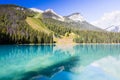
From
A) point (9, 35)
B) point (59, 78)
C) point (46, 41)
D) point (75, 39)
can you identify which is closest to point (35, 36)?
point (46, 41)

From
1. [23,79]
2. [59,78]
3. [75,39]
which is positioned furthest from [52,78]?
[75,39]

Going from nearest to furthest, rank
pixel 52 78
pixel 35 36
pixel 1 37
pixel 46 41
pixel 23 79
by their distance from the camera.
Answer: pixel 23 79 → pixel 52 78 → pixel 1 37 → pixel 35 36 → pixel 46 41

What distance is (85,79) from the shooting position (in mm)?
25594

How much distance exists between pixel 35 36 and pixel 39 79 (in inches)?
4807

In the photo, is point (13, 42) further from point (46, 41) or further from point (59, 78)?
point (59, 78)

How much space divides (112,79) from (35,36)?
397 ft

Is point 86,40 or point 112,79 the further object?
point 86,40

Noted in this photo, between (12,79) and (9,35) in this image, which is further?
(9,35)

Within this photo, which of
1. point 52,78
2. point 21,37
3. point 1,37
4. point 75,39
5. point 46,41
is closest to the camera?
point 52,78

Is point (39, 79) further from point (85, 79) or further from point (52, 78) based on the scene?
point (85, 79)

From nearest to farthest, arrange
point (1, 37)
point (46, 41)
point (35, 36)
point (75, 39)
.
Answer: point (1, 37) < point (35, 36) < point (46, 41) < point (75, 39)

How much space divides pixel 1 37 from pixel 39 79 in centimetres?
10401

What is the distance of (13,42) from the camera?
128 metres

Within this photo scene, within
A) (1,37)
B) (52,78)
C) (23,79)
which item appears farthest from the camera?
(1,37)
